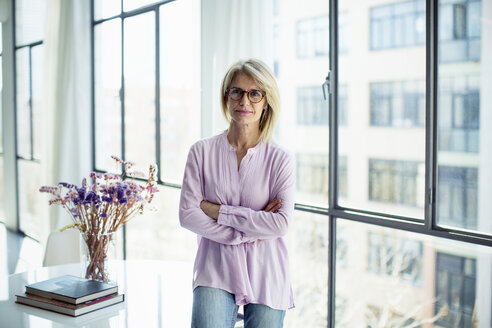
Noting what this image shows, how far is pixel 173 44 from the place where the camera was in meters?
4.17

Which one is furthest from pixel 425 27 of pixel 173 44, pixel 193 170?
pixel 173 44

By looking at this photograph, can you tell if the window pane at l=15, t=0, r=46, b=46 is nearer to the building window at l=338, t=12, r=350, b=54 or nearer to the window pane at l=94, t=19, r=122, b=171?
the window pane at l=94, t=19, r=122, b=171

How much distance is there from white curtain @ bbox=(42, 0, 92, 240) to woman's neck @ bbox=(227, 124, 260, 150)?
A: 3.59 meters

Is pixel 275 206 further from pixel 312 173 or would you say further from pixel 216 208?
pixel 312 173

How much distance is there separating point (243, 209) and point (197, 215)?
18cm

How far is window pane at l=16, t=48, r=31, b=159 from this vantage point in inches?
273

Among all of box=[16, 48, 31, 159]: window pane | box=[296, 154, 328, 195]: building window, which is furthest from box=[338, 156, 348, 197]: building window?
box=[16, 48, 31, 159]: window pane

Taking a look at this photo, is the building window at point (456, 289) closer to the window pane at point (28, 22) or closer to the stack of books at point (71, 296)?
the stack of books at point (71, 296)

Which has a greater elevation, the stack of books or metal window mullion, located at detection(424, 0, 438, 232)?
metal window mullion, located at detection(424, 0, 438, 232)

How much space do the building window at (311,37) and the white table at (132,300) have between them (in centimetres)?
167

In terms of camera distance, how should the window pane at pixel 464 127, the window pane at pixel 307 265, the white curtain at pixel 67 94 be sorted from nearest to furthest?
the window pane at pixel 464 127
the window pane at pixel 307 265
the white curtain at pixel 67 94

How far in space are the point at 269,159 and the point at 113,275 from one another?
0.75 m

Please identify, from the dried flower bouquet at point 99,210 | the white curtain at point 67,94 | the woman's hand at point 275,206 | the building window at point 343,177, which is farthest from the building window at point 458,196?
the white curtain at point 67,94

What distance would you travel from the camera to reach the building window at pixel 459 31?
215 cm
